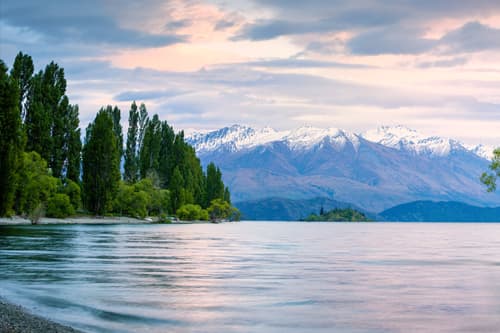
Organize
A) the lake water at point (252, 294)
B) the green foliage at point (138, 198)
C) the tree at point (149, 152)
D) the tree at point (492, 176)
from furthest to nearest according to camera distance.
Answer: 1. the tree at point (149, 152)
2. the green foliage at point (138, 198)
3. the tree at point (492, 176)
4. the lake water at point (252, 294)

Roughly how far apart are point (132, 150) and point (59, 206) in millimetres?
50412

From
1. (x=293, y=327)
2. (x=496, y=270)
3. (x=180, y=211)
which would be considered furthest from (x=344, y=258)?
(x=180, y=211)

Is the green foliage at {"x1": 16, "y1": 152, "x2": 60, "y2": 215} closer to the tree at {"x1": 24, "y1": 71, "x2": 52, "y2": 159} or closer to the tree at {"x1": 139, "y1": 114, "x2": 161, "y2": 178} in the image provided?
the tree at {"x1": 24, "y1": 71, "x2": 52, "y2": 159}

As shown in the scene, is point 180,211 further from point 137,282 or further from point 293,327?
point 293,327

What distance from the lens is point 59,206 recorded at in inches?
5007

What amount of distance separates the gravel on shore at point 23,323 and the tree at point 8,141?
3122 inches

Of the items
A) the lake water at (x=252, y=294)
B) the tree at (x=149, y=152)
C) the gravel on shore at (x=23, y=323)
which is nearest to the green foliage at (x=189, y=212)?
the tree at (x=149, y=152)

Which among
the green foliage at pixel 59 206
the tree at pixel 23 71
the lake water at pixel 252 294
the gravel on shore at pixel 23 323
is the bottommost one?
the lake water at pixel 252 294

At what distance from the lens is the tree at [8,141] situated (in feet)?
316

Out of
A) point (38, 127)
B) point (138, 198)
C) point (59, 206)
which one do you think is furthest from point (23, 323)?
point (138, 198)

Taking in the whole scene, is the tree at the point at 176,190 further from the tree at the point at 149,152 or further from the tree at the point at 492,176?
the tree at the point at 492,176

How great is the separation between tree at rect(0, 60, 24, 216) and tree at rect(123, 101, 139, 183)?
7437 centimetres

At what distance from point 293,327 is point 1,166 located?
275 feet

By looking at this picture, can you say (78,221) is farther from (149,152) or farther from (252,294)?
(252,294)
